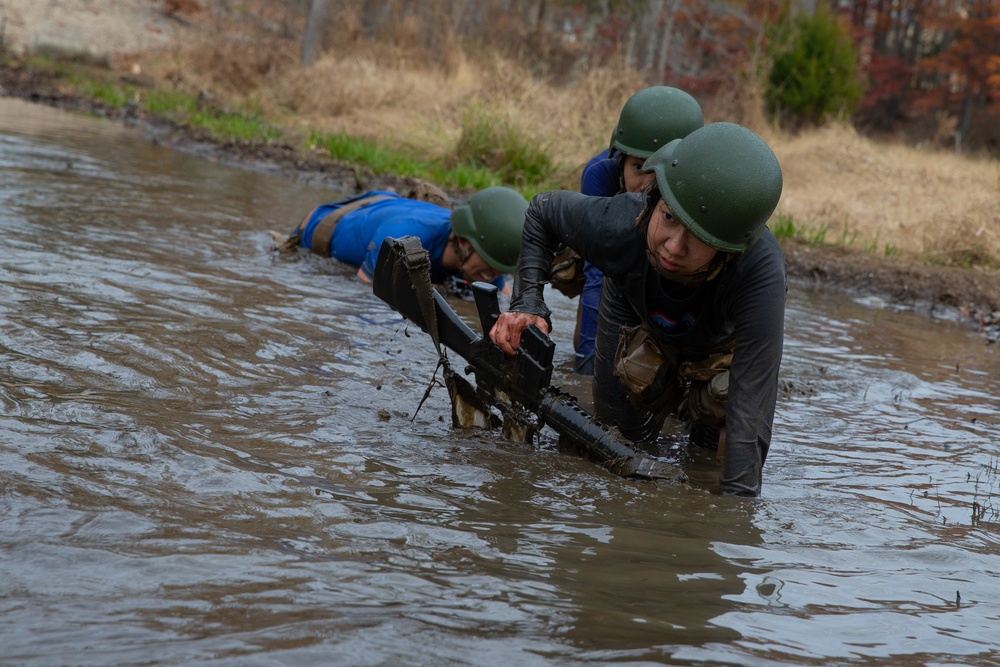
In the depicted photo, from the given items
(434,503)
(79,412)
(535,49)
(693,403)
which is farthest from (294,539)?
(535,49)

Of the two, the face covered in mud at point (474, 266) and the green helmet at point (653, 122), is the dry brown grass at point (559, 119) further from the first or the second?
the green helmet at point (653, 122)

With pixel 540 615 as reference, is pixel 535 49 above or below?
above

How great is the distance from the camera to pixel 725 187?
335 centimetres

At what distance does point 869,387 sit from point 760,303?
3002 mm

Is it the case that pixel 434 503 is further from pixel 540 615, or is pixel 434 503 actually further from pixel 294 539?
pixel 540 615

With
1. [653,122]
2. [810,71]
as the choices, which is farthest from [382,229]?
[810,71]

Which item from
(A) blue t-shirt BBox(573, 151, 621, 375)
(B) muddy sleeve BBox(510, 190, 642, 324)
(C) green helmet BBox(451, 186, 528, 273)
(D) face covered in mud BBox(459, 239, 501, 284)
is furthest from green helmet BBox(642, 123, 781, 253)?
(D) face covered in mud BBox(459, 239, 501, 284)

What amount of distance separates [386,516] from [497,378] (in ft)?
3.82

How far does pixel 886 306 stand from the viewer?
9648 millimetres

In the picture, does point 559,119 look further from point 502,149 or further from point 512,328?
point 512,328

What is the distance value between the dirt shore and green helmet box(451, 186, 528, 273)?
4.51m

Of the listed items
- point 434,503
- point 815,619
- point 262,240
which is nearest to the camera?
point 815,619

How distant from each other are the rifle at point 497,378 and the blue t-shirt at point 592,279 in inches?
56.2


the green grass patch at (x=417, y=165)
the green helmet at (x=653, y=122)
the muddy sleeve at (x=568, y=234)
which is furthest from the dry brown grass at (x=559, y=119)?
the muddy sleeve at (x=568, y=234)
